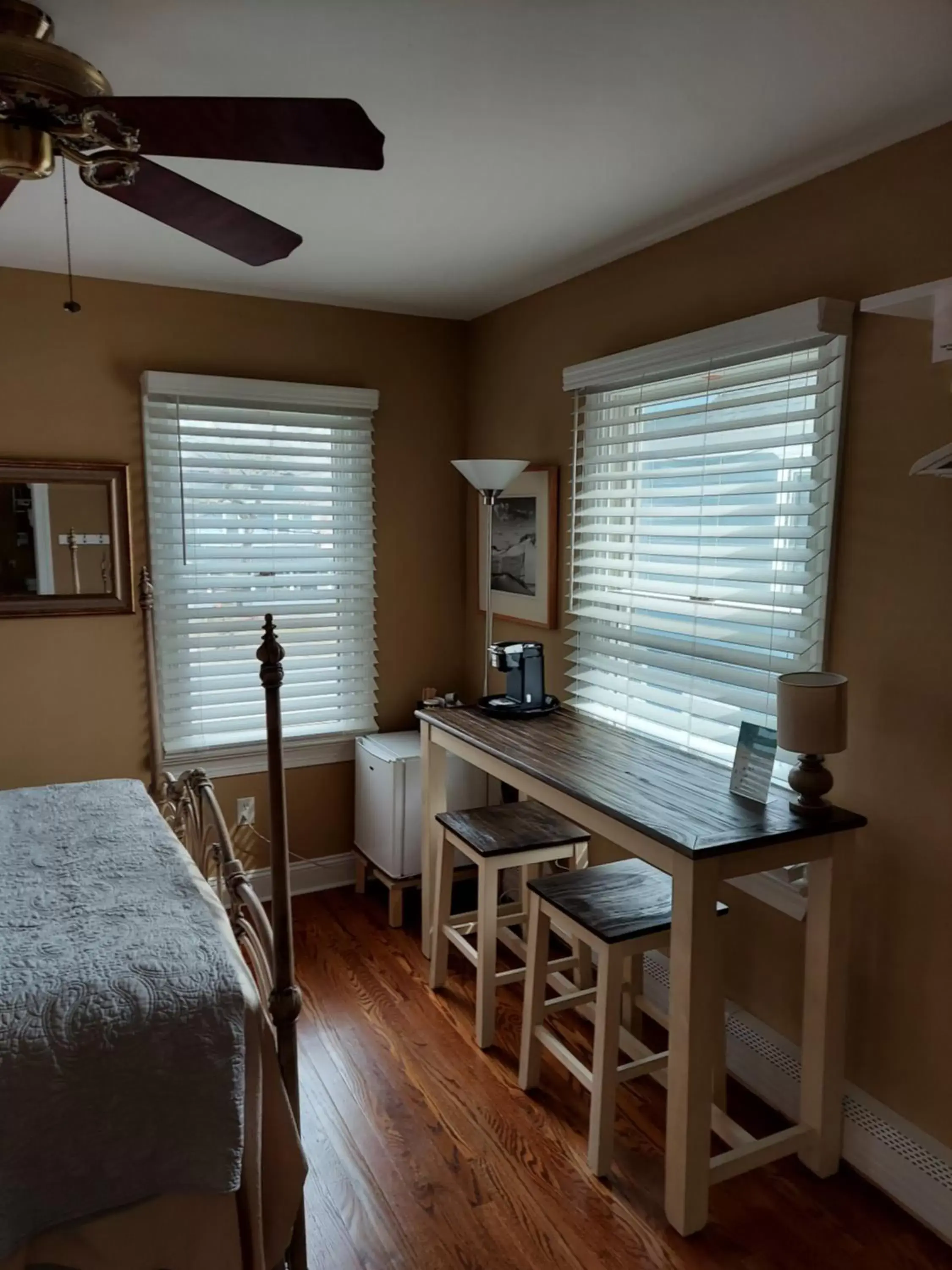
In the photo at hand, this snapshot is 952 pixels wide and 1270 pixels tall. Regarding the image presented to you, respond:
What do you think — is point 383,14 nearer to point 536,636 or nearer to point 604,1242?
point 536,636

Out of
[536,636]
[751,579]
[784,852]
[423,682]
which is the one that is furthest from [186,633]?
[784,852]

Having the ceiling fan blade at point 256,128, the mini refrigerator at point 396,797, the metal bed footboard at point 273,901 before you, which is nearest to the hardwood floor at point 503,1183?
the metal bed footboard at point 273,901

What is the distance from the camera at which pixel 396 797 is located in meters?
3.37

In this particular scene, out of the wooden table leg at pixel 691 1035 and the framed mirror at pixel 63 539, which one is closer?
the wooden table leg at pixel 691 1035

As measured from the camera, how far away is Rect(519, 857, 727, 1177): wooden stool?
2076 millimetres

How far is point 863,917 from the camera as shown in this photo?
6.93ft

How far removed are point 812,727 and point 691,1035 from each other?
72 cm

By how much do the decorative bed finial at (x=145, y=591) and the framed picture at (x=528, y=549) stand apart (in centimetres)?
128

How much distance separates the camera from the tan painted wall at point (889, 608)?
1908 millimetres

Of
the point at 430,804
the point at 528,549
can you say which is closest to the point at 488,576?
the point at 528,549

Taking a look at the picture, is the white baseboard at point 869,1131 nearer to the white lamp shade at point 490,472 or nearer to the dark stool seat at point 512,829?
the dark stool seat at point 512,829

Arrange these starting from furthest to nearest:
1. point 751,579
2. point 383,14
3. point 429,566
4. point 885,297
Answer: point 429,566 < point 751,579 < point 885,297 < point 383,14

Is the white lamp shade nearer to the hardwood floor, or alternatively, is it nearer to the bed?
the bed

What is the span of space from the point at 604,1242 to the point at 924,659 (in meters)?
1.48
